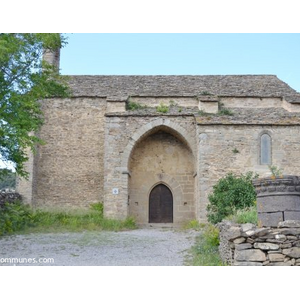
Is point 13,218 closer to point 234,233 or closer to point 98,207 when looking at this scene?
point 98,207

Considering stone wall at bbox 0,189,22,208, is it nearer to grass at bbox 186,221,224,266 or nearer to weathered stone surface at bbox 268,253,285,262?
grass at bbox 186,221,224,266

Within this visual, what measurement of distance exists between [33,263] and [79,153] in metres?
12.0

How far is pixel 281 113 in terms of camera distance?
798 inches

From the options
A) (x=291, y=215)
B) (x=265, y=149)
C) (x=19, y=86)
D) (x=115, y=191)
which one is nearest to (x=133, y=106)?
(x=115, y=191)

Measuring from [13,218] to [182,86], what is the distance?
10.2 meters

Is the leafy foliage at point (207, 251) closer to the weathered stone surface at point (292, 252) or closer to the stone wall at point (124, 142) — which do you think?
the weathered stone surface at point (292, 252)

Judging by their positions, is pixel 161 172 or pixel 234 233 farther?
pixel 161 172

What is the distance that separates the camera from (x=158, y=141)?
70.6 feet

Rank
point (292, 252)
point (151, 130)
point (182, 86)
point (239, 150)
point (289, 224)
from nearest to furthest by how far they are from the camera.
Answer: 1. point (292, 252)
2. point (289, 224)
3. point (239, 150)
4. point (151, 130)
5. point (182, 86)

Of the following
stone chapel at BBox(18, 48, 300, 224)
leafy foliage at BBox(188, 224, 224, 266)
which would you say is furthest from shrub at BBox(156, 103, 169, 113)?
leafy foliage at BBox(188, 224, 224, 266)

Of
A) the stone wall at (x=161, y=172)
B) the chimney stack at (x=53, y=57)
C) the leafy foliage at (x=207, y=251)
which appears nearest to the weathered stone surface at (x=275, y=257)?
the leafy foliage at (x=207, y=251)

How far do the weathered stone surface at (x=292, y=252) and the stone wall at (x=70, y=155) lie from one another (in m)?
13.3

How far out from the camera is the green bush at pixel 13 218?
1586 cm

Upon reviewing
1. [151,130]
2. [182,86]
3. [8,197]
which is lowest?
[8,197]
